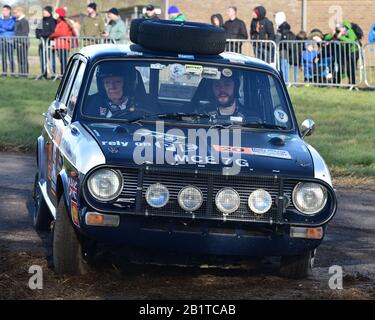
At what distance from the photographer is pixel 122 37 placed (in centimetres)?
2666

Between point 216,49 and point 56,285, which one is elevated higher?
point 216,49

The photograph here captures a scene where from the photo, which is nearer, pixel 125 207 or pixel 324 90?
pixel 125 207

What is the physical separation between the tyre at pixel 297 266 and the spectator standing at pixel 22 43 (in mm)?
21458

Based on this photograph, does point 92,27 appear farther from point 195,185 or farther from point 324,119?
point 195,185

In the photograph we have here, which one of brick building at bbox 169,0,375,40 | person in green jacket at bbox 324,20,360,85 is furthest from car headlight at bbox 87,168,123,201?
brick building at bbox 169,0,375,40

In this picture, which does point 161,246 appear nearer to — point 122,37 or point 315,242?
point 315,242

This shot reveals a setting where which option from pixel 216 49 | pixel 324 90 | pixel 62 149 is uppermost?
pixel 216 49

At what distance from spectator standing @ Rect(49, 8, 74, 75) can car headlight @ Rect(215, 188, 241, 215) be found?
20.0 metres

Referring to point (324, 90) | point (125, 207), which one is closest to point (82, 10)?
point (324, 90)

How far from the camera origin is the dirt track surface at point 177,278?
7031mm

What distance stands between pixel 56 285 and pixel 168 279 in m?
0.89

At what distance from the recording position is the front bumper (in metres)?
7.02

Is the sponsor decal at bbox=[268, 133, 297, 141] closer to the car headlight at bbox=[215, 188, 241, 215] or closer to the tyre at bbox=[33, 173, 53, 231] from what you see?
the car headlight at bbox=[215, 188, 241, 215]
